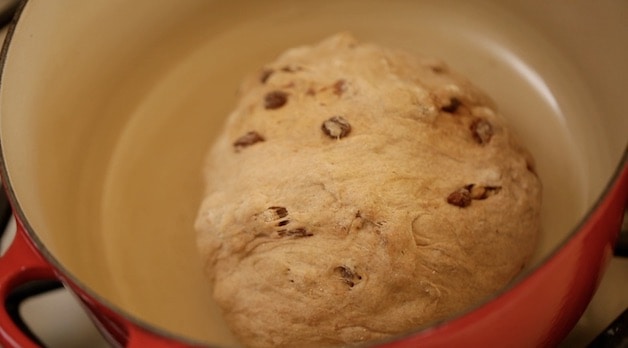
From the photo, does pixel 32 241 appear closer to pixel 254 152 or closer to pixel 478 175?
pixel 254 152

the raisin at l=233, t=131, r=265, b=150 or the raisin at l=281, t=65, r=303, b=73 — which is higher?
the raisin at l=281, t=65, r=303, b=73

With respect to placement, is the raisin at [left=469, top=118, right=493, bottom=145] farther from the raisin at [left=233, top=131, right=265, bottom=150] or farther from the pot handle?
the pot handle

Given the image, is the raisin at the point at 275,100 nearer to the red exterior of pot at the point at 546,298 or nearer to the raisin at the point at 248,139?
the raisin at the point at 248,139

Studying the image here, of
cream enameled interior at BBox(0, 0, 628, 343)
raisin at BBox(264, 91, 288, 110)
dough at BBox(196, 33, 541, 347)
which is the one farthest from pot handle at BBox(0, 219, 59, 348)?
raisin at BBox(264, 91, 288, 110)

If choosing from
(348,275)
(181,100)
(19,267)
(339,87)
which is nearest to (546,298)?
(348,275)

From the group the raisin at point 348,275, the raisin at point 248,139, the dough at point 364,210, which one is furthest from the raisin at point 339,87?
the raisin at point 348,275

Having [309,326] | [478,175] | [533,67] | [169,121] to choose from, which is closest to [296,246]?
[309,326]
